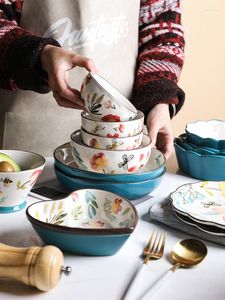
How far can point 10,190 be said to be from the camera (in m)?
0.67

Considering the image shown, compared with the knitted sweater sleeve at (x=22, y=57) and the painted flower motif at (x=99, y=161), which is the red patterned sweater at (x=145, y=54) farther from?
the painted flower motif at (x=99, y=161)

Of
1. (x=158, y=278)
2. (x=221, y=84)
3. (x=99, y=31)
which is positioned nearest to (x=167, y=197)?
(x=158, y=278)

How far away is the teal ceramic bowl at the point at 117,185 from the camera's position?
73 cm

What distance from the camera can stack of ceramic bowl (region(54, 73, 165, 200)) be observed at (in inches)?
28.1

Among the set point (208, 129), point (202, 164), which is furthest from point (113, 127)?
point (208, 129)

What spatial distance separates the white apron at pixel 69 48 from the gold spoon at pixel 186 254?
56 cm

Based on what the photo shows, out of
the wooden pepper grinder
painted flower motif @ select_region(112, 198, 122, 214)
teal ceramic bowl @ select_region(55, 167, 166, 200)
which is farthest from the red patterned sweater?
the wooden pepper grinder

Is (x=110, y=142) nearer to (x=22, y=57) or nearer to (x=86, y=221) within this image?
(x=86, y=221)

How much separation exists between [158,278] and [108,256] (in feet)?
0.23

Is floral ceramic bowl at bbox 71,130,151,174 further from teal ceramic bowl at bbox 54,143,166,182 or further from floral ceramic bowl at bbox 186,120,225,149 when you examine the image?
floral ceramic bowl at bbox 186,120,225,149

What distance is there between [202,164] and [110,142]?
0.72ft

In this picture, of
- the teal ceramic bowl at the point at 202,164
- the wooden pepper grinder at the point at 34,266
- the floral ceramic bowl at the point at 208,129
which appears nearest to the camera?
the wooden pepper grinder at the point at 34,266

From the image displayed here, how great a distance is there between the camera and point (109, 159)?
0.72 meters

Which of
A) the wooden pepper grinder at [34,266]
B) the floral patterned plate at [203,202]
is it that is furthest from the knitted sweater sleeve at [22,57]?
the wooden pepper grinder at [34,266]
